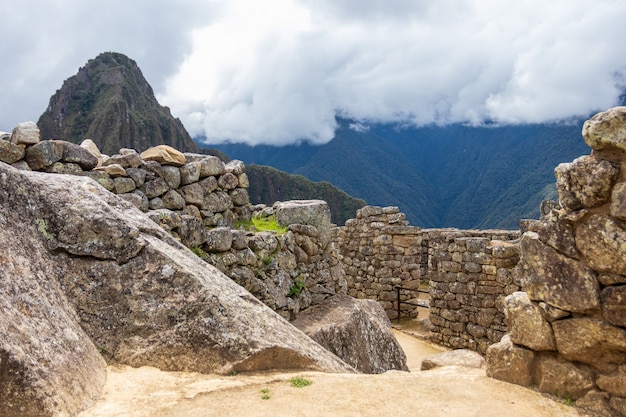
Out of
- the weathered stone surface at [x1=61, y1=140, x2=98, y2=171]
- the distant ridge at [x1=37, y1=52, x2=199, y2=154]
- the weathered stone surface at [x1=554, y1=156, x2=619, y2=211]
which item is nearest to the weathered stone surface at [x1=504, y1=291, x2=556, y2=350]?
the weathered stone surface at [x1=554, y1=156, x2=619, y2=211]

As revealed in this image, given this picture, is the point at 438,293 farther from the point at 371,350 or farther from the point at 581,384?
the point at 581,384

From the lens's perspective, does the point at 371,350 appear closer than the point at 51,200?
No

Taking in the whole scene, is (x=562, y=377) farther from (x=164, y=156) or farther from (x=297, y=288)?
(x=164, y=156)

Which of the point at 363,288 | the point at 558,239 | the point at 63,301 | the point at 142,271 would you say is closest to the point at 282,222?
the point at 142,271

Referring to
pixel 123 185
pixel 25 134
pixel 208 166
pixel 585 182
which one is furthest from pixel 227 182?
pixel 585 182

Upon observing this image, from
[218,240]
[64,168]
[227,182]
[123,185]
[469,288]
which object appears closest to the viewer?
[218,240]

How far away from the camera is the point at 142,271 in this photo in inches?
167

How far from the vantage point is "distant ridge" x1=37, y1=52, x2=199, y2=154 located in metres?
54.7

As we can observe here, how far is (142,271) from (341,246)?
559 inches

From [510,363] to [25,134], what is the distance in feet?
24.1

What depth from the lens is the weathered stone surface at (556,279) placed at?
3.44 meters

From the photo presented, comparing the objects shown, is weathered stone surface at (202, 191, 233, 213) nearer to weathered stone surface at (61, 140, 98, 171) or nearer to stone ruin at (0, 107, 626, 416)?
stone ruin at (0, 107, 626, 416)

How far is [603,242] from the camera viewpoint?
10.9 feet

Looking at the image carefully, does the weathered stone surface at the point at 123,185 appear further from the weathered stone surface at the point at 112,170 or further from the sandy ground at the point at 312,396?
the sandy ground at the point at 312,396
